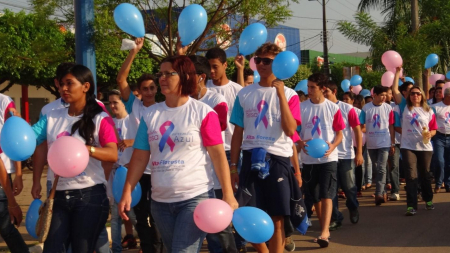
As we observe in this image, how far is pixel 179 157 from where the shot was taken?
457 cm

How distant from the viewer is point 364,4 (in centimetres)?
3108

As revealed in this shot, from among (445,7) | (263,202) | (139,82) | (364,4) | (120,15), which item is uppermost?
(364,4)

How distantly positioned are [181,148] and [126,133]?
325 cm

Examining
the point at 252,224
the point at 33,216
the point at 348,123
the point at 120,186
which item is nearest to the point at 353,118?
the point at 348,123

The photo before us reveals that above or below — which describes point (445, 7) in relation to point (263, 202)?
above

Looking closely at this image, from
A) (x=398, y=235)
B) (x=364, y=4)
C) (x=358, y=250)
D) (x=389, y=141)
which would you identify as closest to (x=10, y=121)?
(x=358, y=250)

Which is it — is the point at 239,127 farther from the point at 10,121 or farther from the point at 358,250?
the point at 358,250

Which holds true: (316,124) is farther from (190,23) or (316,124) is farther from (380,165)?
(380,165)

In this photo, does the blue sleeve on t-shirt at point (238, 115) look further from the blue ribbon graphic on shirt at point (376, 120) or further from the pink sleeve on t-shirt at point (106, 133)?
the blue ribbon graphic on shirt at point (376, 120)

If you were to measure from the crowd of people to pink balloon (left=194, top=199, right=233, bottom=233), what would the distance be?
0.49 feet

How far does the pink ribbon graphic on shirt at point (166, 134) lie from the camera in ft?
15.1

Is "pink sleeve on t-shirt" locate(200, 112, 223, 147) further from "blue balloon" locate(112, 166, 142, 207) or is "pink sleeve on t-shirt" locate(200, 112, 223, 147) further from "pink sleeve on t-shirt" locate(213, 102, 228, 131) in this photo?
"pink sleeve on t-shirt" locate(213, 102, 228, 131)

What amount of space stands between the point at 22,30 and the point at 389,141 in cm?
1362

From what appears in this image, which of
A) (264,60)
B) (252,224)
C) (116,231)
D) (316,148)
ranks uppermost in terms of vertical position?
(264,60)
